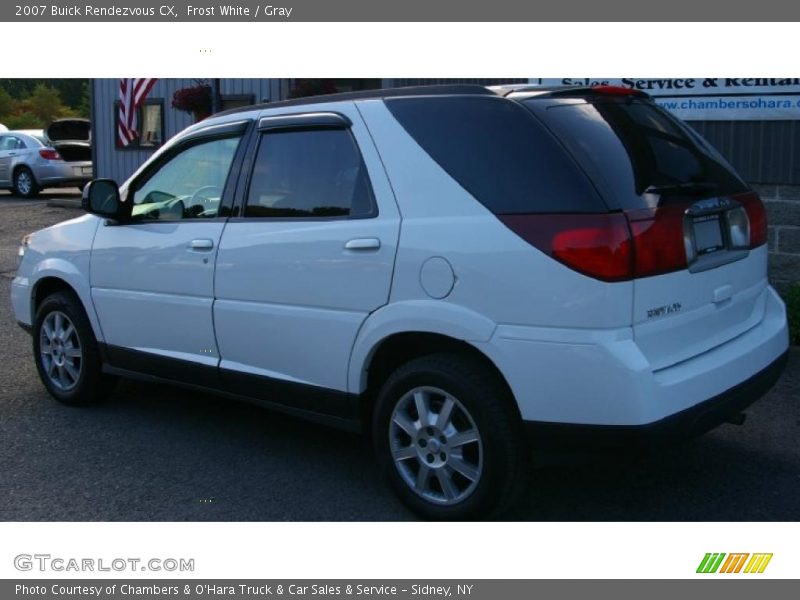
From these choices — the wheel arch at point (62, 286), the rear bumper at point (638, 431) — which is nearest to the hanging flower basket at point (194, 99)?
the wheel arch at point (62, 286)

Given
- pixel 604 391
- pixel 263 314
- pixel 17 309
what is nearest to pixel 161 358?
pixel 263 314

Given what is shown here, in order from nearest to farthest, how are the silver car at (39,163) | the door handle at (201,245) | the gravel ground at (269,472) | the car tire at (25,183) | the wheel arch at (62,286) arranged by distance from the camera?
the gravel ground at (269,472), the door handle at (201,245), the wheel arch at (62,286), the silver car at (39,163), the car tire at (25,183)

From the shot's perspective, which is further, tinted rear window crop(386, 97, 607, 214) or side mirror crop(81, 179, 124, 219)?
side mirror crop(81, 179, 124, 219)

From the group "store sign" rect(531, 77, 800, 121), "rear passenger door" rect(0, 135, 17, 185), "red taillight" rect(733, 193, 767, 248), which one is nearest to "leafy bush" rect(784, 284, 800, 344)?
"store sign" rect(531, 77, 800, 121)

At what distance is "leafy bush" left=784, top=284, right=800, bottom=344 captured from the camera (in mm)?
6852

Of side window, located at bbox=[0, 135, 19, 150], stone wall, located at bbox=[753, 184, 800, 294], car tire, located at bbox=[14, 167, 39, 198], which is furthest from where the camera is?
side window, located at bbox=[0, 135, 19, 150]

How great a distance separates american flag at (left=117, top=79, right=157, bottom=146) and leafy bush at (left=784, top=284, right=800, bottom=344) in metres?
11.5

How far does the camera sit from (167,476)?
15.4ft

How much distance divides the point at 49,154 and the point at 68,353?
1519cm

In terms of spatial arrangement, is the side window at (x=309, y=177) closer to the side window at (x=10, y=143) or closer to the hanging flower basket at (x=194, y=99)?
the hanging flower basket at (x=194, y=99)

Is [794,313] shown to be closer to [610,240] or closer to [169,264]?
[610,240]

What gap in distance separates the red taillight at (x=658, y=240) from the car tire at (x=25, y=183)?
1839cm

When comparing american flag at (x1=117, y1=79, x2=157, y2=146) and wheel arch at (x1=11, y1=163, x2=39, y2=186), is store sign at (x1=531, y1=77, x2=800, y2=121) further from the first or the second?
wheel arch at (x1=11, y1=163, x2=39, y2=186)

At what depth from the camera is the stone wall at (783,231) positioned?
284 inches
